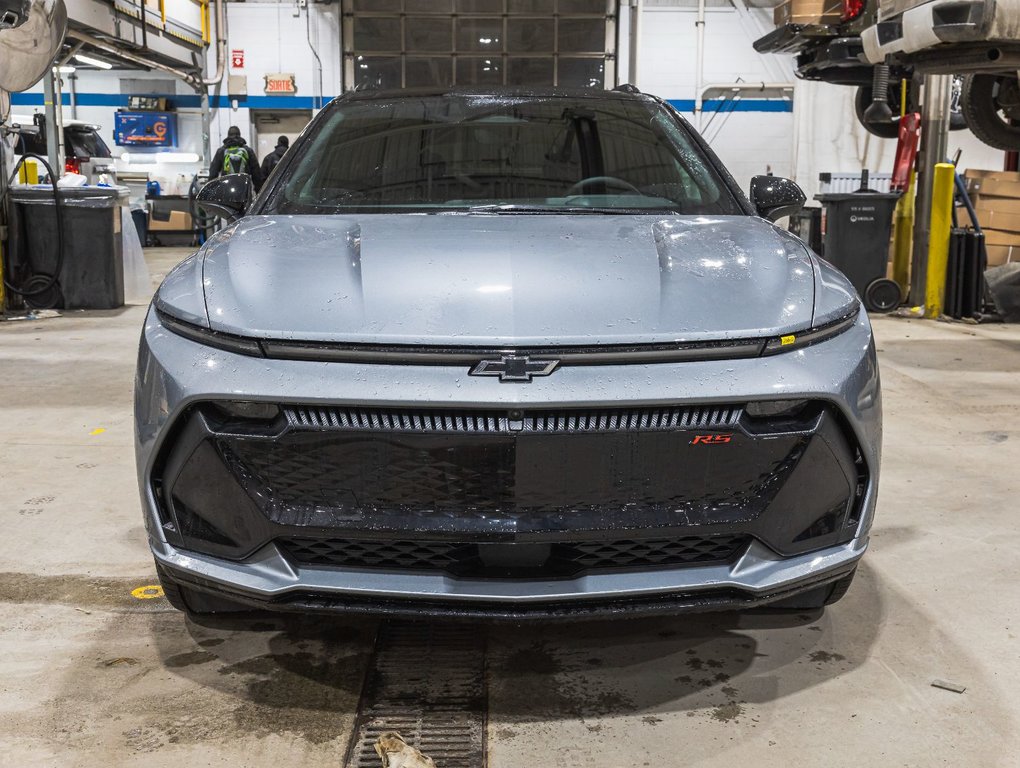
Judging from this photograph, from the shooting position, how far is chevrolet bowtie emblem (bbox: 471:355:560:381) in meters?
1.76

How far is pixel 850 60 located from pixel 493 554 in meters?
8.14

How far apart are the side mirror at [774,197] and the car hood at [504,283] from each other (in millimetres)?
610

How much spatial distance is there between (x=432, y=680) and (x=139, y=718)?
56cm

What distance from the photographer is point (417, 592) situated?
1.78 m

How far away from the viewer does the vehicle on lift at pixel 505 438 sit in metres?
1.76

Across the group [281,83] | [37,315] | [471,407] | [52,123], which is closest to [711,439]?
[471,407]

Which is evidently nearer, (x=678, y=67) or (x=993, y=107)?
(x=993, y=107)

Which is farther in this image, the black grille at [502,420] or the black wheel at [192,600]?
the black wheel at [192,600]

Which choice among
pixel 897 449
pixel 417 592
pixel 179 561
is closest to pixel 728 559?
pixel 417 592

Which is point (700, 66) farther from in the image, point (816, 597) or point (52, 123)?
point (816, 597)

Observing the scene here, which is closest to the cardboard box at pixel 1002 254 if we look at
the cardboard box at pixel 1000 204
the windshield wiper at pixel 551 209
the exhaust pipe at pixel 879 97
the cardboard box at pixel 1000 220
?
the cardboard box at pixel 1000 220

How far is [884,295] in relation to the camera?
8.53 meters

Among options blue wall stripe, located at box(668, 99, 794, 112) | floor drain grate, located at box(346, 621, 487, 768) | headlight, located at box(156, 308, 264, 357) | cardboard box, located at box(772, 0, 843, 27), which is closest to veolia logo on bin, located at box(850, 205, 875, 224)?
cardboard box, located at box(772, 0, 843, 27)

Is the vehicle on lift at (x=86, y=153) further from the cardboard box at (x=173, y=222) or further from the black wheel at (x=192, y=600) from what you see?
the black wheel at (x=192, y=600)
